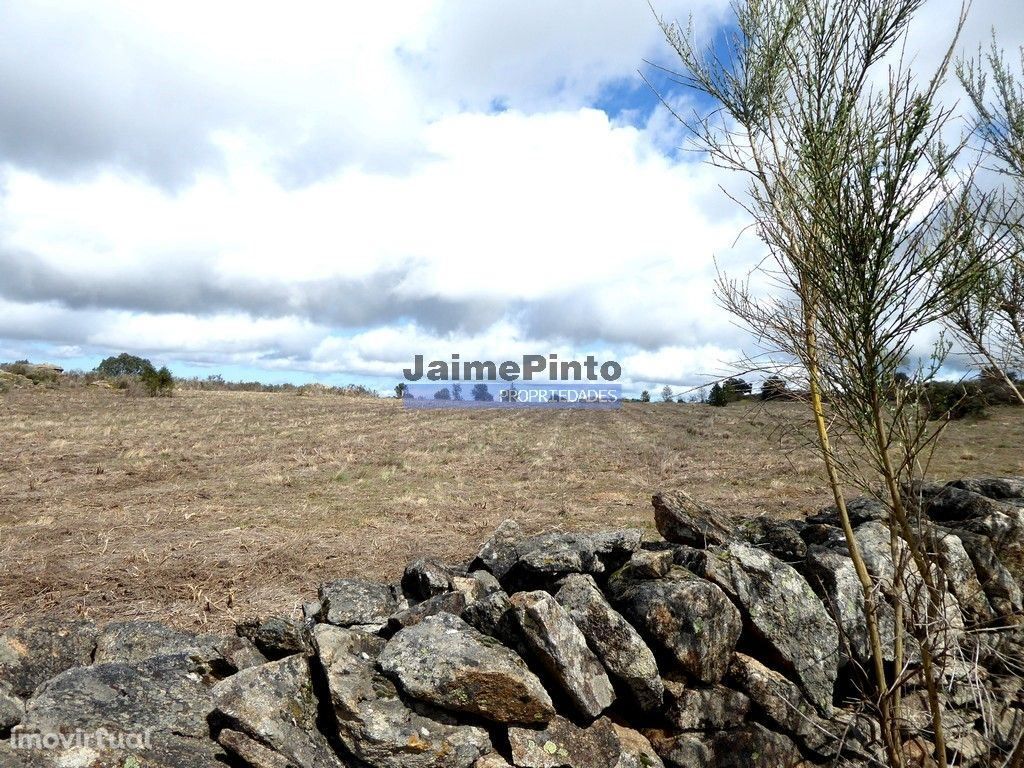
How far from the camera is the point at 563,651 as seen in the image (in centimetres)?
529

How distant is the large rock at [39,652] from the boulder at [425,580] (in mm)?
2988

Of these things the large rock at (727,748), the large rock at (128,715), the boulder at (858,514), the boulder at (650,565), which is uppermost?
the boulder at (858,514)

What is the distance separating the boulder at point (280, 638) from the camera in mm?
5703

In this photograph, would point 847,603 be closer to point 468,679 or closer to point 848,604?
point 848,604

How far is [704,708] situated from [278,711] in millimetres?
3677

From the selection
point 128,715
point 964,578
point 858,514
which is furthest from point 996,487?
point 128,715

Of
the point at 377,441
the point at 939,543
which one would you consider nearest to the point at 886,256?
the point at 939,543

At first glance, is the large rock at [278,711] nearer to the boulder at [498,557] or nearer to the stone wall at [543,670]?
the stone wall at [543,670]

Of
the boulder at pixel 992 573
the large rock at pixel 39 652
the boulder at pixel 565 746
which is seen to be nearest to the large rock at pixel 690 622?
the boulder at pixel 565 746

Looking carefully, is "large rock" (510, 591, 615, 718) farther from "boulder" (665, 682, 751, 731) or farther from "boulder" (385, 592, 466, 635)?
"boulder" (385, 592, 466, 635)

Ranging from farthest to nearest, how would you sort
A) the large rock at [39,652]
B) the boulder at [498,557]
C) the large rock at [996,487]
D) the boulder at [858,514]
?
the large rock at [996,487] < the boulder at [858,514] < the boulder at [498,557] < the large rock at [39,652]

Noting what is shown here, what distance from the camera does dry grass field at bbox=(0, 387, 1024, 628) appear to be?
8406 millimetres

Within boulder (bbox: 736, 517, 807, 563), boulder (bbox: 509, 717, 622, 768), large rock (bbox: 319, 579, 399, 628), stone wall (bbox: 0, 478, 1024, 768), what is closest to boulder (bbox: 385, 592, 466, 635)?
stone wall (bbox: 0, 478, 1024, 768)

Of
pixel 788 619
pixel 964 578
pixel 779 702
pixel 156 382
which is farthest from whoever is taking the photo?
pixel 156 382
